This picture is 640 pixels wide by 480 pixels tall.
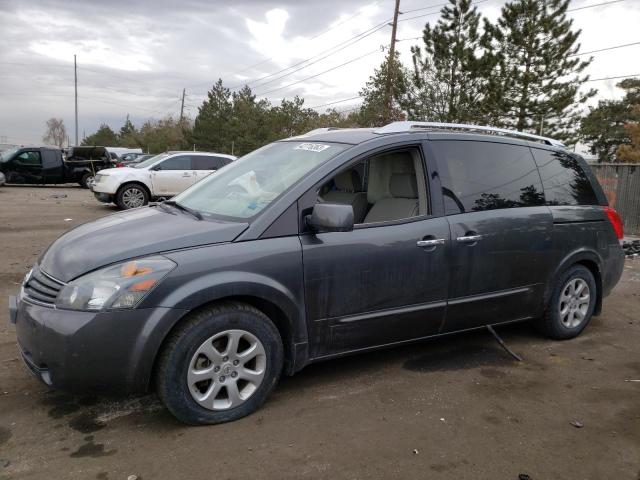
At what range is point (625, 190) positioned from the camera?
1284 cm

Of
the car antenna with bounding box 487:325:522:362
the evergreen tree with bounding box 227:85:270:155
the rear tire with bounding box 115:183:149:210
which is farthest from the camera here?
the evergreen tree with bounding box 227:85:270:155

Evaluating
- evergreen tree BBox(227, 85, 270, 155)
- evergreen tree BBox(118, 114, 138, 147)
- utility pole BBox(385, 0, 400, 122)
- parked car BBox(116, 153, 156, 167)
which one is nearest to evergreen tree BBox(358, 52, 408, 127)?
utility pole BBox(385, 0, 400, 122)

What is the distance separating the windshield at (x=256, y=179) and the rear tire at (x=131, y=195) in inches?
414

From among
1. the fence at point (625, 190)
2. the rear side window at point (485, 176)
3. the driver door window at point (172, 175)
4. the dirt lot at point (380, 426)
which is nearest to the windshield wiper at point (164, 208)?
the dirt lot at point (380, 426)

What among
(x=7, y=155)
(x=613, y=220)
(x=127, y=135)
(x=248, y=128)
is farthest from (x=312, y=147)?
(x=127, y=135)

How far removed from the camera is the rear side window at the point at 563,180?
→ 15.2 ft

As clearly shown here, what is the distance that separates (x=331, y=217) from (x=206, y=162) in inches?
488

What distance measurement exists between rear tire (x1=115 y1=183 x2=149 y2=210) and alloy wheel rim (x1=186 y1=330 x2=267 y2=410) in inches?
464

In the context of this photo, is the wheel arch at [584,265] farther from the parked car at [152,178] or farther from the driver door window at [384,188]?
the parked car at [152,178]

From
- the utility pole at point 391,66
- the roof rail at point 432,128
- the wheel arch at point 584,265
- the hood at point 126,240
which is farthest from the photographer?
the utility pole at point 391,66

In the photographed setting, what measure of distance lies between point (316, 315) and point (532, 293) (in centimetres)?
204

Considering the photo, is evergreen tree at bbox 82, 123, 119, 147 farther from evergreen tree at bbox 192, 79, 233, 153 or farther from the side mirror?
the side mirror

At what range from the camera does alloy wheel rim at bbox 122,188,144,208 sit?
14164 millimetres

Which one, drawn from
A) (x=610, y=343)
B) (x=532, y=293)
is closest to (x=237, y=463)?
(x=532, y=293)
